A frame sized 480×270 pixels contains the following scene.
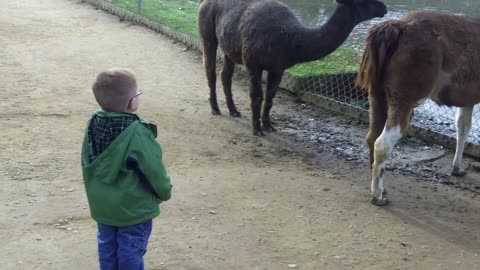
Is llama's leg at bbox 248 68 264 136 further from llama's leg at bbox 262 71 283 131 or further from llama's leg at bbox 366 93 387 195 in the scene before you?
llama's leg at bbox 366 93 387 195

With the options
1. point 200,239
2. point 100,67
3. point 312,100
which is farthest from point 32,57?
point 200,239

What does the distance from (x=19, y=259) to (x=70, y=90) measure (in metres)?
4.25

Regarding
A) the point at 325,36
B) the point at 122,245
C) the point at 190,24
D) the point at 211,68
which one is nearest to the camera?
the point at 122,245

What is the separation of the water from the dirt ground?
3212 mm

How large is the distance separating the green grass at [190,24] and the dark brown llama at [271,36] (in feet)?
5.02

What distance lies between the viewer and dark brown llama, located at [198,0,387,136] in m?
6.57

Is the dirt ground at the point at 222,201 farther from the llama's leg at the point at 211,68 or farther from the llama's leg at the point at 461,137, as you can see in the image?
the llama's leg at the point at 461,137

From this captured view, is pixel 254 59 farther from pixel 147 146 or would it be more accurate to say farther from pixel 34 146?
pixel 147 146

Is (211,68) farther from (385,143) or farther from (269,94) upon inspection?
(385,143)

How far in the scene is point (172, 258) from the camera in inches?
169

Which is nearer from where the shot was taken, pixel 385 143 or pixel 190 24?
pixel 385 143

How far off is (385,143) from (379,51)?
69 centimetres

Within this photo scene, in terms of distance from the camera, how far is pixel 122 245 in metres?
3.36

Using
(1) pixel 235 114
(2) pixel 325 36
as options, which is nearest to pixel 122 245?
(2) pixel 325 36
